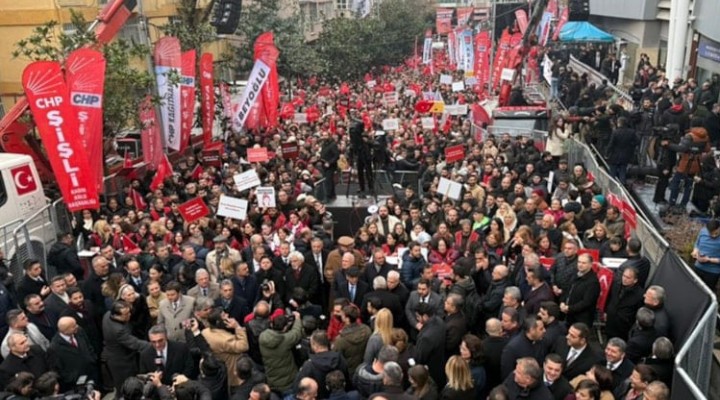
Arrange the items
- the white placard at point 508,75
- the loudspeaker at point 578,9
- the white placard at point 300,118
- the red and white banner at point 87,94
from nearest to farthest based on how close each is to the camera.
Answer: the red and white banner at point 87,94 → the white placard at point 300,118 → the white placard at point 508,75 → the loudspeaker at point 578,9

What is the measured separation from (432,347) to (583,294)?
2.17m

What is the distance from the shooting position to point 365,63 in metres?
44.6

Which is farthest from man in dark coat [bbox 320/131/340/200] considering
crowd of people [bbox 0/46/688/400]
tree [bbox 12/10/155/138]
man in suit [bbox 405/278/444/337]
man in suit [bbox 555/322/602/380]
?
man in suit [bbox 555/322/602/380]

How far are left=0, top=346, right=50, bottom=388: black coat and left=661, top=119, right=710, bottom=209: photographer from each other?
10.3 m

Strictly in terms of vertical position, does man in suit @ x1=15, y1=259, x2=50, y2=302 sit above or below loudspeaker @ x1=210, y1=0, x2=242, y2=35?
below

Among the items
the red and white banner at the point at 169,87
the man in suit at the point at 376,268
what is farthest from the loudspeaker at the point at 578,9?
the man in suit at the point at 376,268

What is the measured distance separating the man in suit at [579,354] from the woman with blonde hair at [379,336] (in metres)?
1.74

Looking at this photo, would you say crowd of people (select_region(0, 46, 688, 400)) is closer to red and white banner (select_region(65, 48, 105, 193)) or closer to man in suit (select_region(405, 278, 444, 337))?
man in suit (select_region(405, 278, 444, 337))

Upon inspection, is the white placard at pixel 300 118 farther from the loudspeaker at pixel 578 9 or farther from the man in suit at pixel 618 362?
the man in suit at pixel 618 362

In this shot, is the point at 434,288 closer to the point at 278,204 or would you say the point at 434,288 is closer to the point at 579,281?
the point at 579,281

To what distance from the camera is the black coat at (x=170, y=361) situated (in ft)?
22.8

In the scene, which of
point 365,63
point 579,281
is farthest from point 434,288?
point 365,63

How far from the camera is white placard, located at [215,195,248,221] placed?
11828mm

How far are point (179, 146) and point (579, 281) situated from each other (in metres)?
13.1
